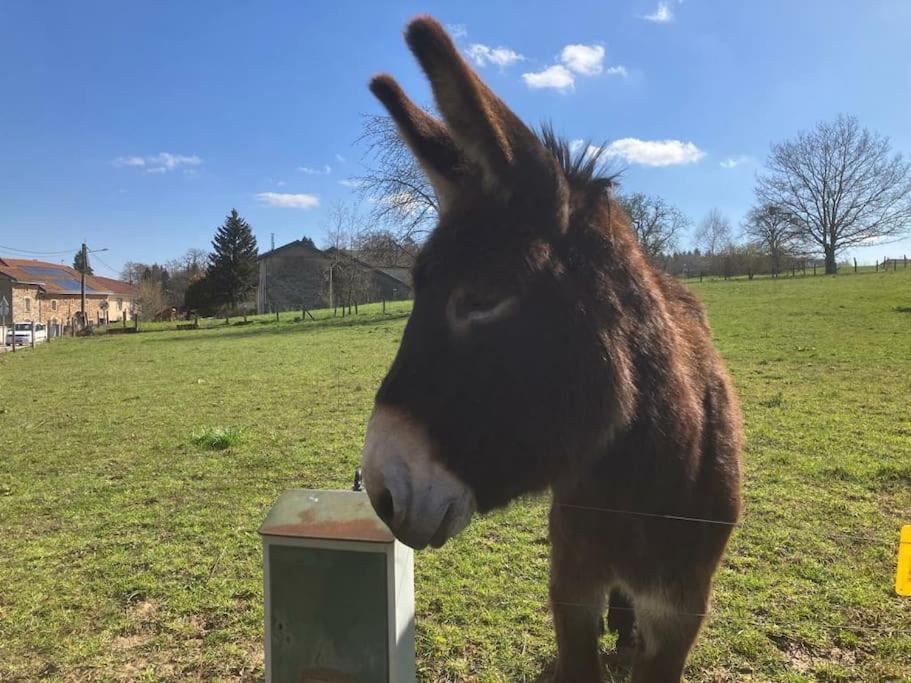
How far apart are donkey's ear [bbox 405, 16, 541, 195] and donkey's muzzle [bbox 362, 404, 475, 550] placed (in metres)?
0.76

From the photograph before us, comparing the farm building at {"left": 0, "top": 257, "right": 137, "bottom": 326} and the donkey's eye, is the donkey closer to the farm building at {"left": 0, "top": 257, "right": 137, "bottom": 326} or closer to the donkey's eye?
the donkey's eye

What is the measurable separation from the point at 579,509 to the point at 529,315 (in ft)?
3.03

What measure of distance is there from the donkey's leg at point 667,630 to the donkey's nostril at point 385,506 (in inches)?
46.5

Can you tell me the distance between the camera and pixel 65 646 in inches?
135

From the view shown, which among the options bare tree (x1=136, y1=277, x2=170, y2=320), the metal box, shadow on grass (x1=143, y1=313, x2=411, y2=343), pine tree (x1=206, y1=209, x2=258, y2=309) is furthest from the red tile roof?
the metal box

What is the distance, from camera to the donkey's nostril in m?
1.43

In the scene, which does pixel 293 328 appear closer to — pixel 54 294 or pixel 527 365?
pixel 527 365

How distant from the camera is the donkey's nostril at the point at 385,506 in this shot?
1.43m

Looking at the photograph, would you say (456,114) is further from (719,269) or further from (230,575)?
(719,269)

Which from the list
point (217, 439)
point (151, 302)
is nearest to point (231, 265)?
point (151, 302)

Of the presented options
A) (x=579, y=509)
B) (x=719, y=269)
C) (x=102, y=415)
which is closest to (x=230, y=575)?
(x=579, y=509)

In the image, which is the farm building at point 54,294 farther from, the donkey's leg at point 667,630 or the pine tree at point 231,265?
the donkey's leg at point 667,630

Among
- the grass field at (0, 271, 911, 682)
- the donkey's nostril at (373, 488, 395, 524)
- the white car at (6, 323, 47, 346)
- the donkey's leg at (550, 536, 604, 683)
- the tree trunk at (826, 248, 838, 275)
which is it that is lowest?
the grass field at (0, 271, 911, 682)

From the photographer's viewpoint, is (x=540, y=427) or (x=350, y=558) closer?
(x=540, y=427)
